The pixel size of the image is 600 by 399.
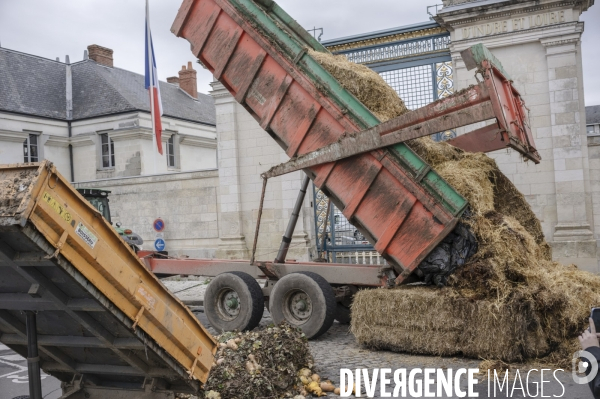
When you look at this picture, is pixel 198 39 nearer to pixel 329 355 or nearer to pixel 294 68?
pixel 294 68

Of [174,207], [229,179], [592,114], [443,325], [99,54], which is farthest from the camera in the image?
[592,114]

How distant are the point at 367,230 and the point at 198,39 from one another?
3.70 m

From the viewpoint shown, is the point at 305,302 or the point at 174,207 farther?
the point at 174,207

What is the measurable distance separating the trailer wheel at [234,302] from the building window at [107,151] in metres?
20.8

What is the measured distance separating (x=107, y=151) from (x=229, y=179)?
13.2 metres

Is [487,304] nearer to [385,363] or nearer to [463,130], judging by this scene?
[385,363]

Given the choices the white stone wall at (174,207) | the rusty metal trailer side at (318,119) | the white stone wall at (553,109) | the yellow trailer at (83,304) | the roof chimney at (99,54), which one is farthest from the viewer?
the roof chimney at (99,54)

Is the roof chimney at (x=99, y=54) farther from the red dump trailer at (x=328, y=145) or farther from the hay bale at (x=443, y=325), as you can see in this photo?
the hay bale at (x=443, y=325)

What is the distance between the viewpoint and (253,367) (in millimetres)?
5777

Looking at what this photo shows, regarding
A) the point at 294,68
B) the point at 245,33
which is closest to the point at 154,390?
the point at 294,68

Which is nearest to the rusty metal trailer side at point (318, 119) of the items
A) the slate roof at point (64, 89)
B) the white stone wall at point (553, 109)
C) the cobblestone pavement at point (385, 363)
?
the cobblestone pavement at point (385, 363)

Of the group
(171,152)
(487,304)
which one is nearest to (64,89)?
(171,152)

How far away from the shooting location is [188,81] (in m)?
39.2

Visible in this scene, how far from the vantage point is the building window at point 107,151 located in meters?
28.2
